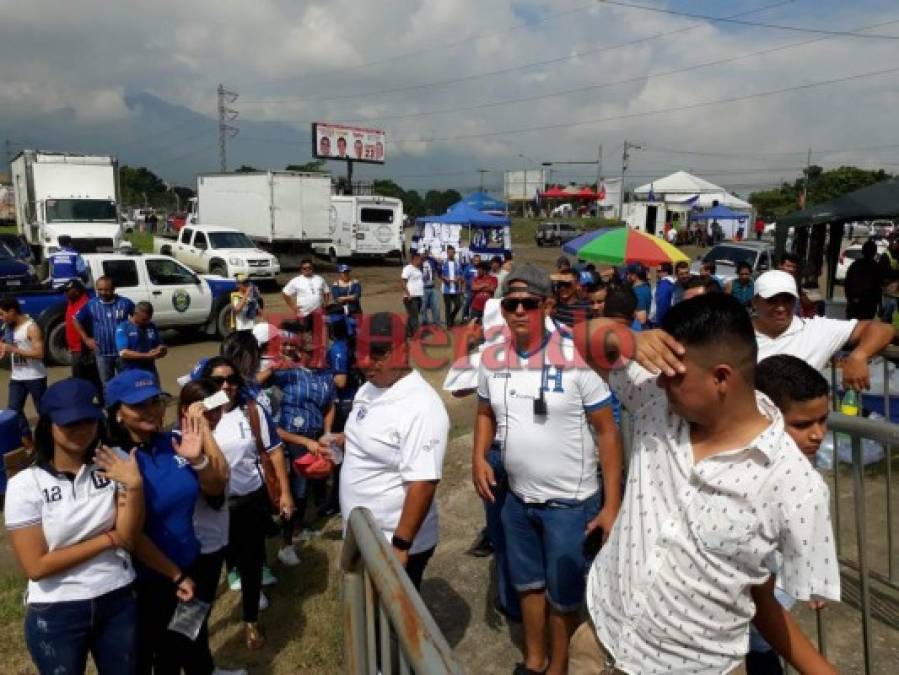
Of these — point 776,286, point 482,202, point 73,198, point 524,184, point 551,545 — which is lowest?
point 551,545

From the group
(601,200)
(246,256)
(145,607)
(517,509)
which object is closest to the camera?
(145,607)

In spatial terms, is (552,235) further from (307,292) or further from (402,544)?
(402,544)

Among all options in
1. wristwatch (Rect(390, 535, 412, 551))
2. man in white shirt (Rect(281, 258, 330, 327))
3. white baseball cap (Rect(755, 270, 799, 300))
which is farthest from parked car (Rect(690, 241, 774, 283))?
wristwatch (Rect(390, 535, 412, 551))

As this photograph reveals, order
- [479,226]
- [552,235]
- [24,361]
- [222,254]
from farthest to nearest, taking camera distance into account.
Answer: [552,235] < [479,226] < [222,254] < [24,361]

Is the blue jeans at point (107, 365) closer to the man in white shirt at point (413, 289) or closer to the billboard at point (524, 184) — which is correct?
the man in white shirt at point (413, 289)

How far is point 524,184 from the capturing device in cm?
7069

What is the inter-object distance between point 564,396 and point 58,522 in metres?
2.06

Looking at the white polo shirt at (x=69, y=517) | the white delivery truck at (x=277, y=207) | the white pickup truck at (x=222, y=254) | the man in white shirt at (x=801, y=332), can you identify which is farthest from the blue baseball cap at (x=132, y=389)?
the white delivery truck at (x=277, y=207)

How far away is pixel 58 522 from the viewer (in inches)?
94.0

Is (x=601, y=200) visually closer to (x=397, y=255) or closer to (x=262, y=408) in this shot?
(x=397, y=255)

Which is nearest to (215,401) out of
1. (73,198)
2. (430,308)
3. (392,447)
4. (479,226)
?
(392,447)

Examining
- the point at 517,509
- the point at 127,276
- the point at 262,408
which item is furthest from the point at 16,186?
the point at 517,509

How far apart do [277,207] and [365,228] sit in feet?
14.2

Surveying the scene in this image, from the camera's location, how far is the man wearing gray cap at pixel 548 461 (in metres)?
2.81
